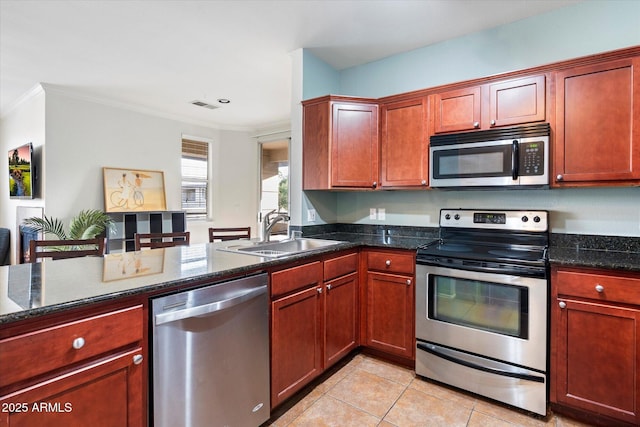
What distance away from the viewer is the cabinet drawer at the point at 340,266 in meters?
2.24

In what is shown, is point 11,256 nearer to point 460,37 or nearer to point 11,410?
point 11,410

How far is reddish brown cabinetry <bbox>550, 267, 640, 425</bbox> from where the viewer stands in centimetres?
168

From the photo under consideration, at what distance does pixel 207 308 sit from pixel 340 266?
1.13 metres

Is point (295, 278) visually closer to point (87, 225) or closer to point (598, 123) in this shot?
point (598, 123)

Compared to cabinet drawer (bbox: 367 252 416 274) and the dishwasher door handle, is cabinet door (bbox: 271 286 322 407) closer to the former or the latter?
the dishwasher door handle

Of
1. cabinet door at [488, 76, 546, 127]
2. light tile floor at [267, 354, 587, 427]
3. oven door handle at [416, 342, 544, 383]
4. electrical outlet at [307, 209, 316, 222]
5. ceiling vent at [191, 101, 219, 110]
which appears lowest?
light tile floor at [267, 354, 587, 427]

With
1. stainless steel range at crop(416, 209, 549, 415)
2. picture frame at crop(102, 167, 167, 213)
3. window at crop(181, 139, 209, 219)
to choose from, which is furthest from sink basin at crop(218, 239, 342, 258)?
window at crop(181, 139, 209, 219)

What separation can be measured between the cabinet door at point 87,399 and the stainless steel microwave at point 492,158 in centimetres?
222

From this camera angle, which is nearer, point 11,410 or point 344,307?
point 11,410

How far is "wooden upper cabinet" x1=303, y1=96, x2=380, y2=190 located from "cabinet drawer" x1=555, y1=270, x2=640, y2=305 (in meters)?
1.47

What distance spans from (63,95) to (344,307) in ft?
14.4

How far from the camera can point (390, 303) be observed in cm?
247

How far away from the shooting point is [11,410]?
936mm

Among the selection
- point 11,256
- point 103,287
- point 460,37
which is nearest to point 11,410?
point 103,287
